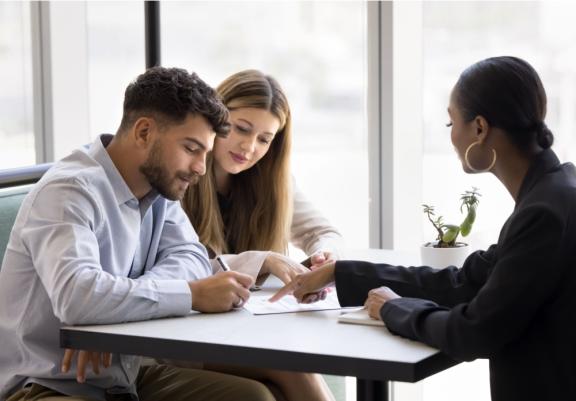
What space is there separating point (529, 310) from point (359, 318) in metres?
0.40

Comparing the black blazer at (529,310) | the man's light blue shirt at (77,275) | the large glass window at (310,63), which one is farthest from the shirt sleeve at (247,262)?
the large glass window at (310,63)

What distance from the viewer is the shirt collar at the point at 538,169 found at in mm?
1866

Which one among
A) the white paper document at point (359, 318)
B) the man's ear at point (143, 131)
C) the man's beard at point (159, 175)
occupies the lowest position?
the white paper document at point (359, 318)

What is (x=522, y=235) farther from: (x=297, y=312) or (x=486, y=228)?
(x=486, y=228)

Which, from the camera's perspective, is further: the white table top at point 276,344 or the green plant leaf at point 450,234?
the green plant leaf at point 450,234

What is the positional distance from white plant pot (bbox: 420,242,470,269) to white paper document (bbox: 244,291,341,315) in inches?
13.7

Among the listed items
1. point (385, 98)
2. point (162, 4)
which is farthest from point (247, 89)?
point (162, 4)

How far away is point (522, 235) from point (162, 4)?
2.78 m

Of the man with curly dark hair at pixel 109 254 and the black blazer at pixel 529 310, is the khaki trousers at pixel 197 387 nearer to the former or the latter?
the man with curly dark hair at pixel 109 254

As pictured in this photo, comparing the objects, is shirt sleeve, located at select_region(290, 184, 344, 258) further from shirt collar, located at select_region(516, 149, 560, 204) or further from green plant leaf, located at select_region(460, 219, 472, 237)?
shirt collar, located at select_region(516, 149, 560, 204)

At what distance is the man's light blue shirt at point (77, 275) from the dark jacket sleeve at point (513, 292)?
587 mm

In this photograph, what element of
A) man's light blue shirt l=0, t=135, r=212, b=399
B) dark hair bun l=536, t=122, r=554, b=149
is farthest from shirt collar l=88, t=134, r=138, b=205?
dark hair bun l=536, t=122, r=554, b=149

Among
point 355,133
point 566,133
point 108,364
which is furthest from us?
point 355,133

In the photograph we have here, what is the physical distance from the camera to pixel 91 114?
4.59 meters
